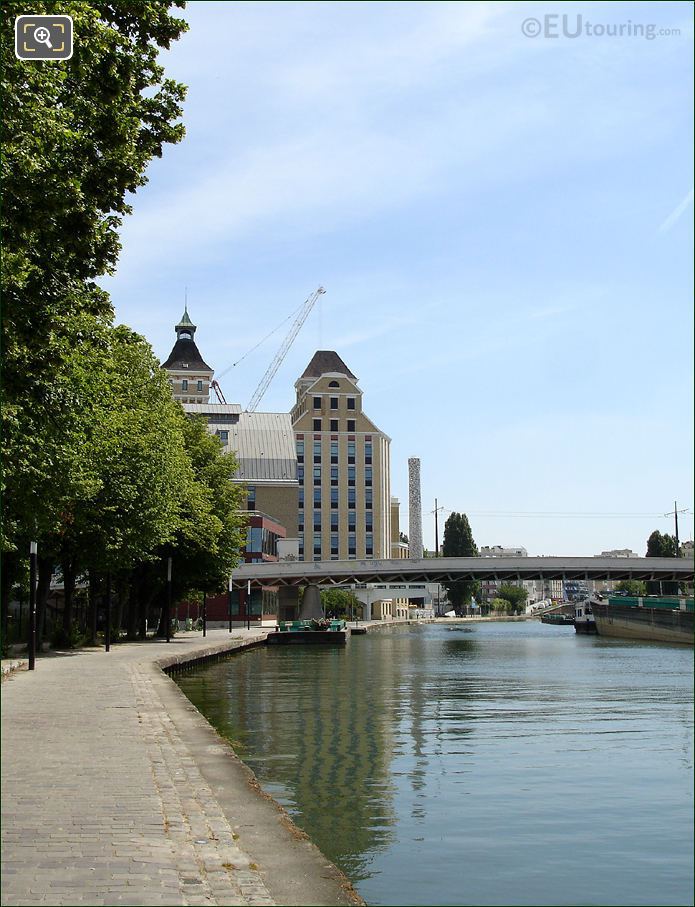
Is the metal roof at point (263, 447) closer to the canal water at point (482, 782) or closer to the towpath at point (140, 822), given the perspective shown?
the canal water at point (482, 782)

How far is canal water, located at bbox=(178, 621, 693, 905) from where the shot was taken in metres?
10.7

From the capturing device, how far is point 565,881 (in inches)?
414

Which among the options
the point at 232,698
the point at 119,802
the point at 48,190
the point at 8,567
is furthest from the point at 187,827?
the point at 8,567

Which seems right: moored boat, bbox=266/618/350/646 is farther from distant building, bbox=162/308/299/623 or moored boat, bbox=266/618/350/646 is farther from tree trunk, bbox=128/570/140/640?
distant building, bbox=162/308/299/623

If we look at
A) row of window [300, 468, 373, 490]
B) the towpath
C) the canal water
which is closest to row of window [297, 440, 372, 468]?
row of window [300, 468, 373, 490]

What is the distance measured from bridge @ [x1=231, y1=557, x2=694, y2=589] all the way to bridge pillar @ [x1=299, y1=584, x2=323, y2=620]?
38.4 inches

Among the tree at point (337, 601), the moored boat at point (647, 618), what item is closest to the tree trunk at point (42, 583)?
the moored boat at point (647, 618)

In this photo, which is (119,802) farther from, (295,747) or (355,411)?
(355,411)

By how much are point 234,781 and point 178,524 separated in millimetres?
34891

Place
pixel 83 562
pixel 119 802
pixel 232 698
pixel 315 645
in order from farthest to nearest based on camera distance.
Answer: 1. pixel 315 645
2. pixel 83 562
3. pixel 232 698
4. pixel 119 802

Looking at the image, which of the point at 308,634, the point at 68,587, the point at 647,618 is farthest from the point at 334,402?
the point at 68,587

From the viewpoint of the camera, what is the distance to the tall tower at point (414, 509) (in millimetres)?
183750

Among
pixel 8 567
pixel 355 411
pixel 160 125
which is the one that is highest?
pixel 355 411

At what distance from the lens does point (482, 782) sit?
16.5 metres
